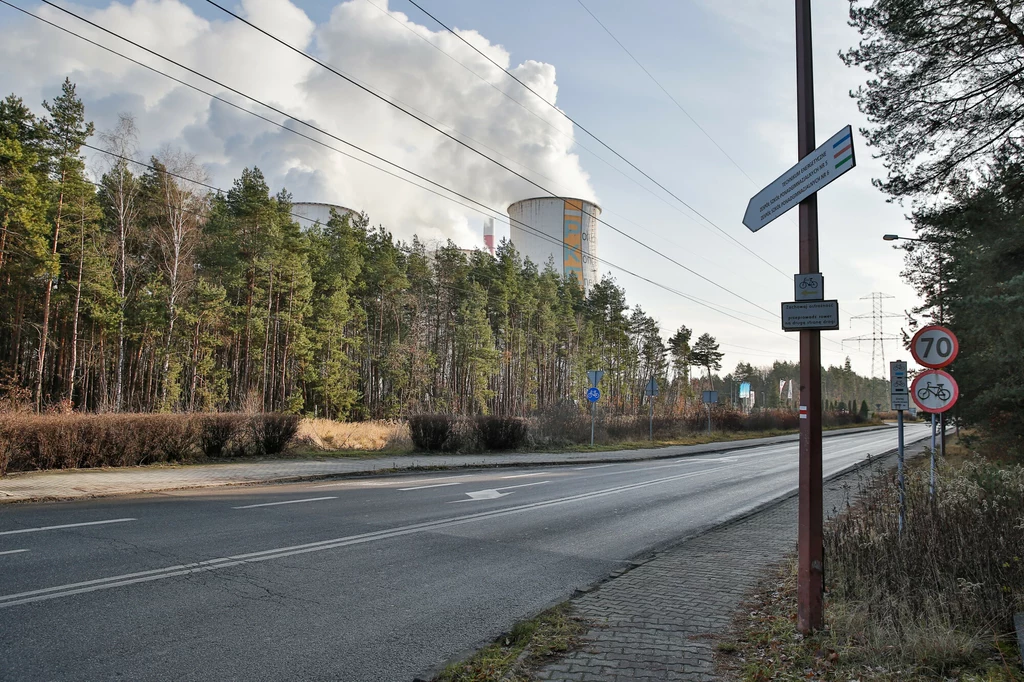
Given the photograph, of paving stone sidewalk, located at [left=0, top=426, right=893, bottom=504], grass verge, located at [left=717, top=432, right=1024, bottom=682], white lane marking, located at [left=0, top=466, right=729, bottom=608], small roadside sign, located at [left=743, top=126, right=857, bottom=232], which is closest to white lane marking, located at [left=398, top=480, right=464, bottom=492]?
paving stone sidewalk, located at [left=0, top=426, right=893, bottom=504]

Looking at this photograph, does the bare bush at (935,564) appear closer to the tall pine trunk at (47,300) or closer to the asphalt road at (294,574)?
the asphalt road at (294,574)

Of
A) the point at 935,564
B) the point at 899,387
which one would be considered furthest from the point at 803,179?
the point at 899,387

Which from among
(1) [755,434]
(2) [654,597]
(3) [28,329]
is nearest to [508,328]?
(1) [755,434]

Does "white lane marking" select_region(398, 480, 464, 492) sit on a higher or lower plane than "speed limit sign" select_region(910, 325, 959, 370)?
lower

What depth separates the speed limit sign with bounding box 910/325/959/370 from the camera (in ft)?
25.8

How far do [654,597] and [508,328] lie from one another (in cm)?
5379

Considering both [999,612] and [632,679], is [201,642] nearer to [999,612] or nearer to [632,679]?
[632,679]

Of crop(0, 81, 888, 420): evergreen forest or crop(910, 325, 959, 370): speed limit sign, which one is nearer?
crop(910, 325, 959, 370): speed limit sign

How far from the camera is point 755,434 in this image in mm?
45625

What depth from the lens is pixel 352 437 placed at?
78.3 feet

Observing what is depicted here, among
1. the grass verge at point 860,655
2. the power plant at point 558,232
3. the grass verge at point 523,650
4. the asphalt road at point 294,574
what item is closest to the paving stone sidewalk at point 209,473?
the asphalt road at point 294,574

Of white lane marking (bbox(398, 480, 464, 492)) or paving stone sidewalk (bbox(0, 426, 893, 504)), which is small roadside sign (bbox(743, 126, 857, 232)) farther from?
paving stone sidewalk (bbox(0, 426, 893, 504))

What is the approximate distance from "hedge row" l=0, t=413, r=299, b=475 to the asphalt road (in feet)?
13.5

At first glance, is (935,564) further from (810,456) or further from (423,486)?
(423,486)
